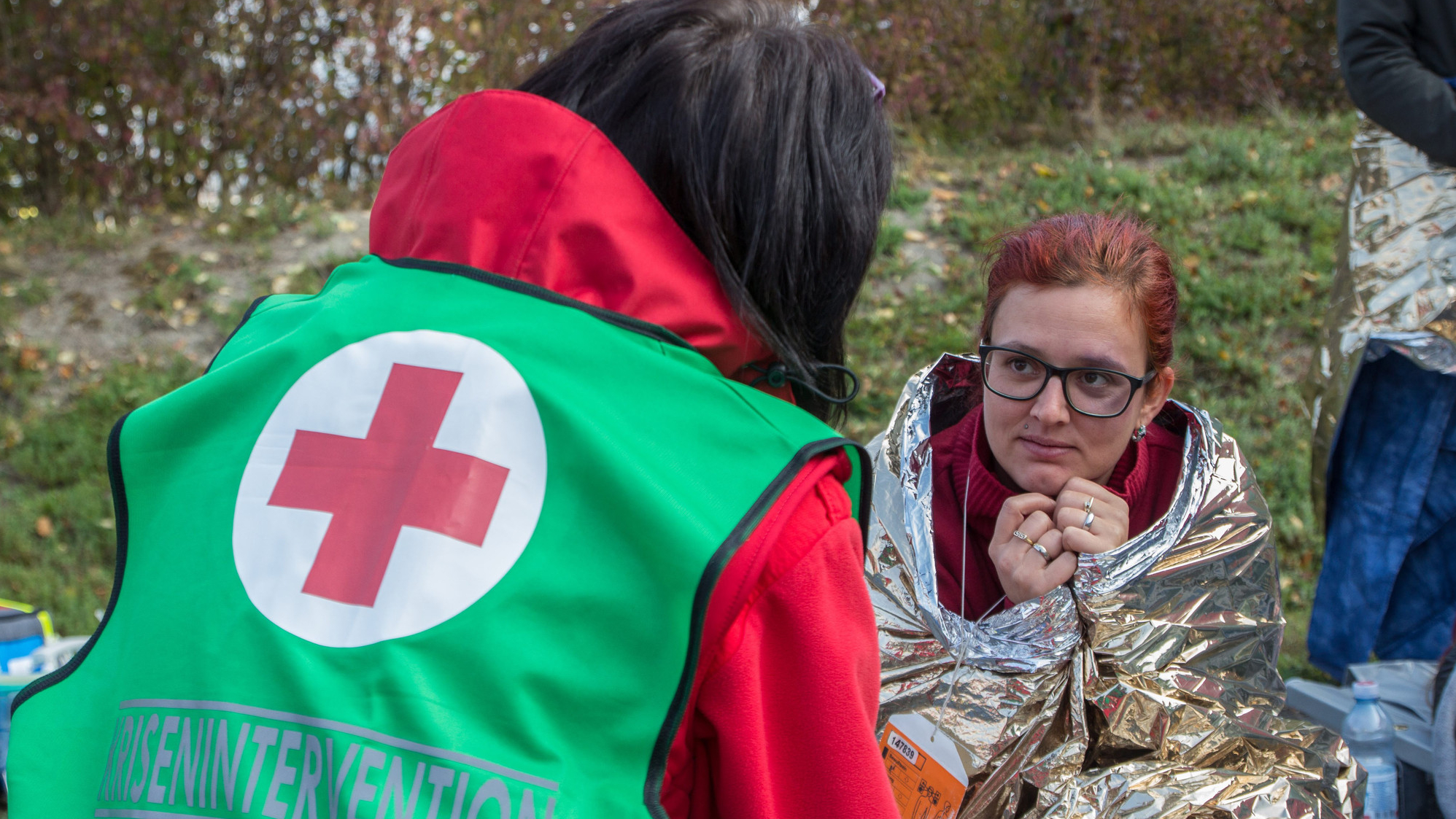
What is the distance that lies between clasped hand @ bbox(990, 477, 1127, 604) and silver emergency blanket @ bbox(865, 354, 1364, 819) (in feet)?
0.11

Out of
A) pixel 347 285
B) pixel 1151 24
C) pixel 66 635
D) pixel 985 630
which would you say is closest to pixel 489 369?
pixel 347 285

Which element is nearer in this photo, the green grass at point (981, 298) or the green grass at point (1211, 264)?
the green grass at point (981, 298)

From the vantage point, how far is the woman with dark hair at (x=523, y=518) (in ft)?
2.89

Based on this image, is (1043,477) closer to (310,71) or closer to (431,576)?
(431,576)

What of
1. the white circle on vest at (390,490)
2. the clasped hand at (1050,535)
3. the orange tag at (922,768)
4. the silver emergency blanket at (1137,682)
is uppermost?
the white circle on vest at (390,490)

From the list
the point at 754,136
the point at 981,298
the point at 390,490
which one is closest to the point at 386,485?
the point at 390,490

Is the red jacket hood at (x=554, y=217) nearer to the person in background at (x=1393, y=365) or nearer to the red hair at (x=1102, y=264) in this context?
the red hair at (x=1102, y=264)

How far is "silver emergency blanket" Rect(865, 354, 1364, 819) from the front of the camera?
5.52 feet

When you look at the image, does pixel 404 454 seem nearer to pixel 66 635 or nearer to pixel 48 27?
pixel 66 635

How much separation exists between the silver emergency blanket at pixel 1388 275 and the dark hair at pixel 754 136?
197cm

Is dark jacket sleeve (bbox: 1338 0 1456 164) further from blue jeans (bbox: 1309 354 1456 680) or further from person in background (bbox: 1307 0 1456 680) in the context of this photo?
blue jeans (bbox: 1309 354 1456 680)

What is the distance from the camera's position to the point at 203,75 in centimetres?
536

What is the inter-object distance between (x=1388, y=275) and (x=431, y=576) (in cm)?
259

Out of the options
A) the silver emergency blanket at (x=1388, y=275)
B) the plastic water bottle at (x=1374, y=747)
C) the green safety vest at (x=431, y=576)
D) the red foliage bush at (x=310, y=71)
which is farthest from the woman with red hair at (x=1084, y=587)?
the red foliage bush at (x=310, y=71)
